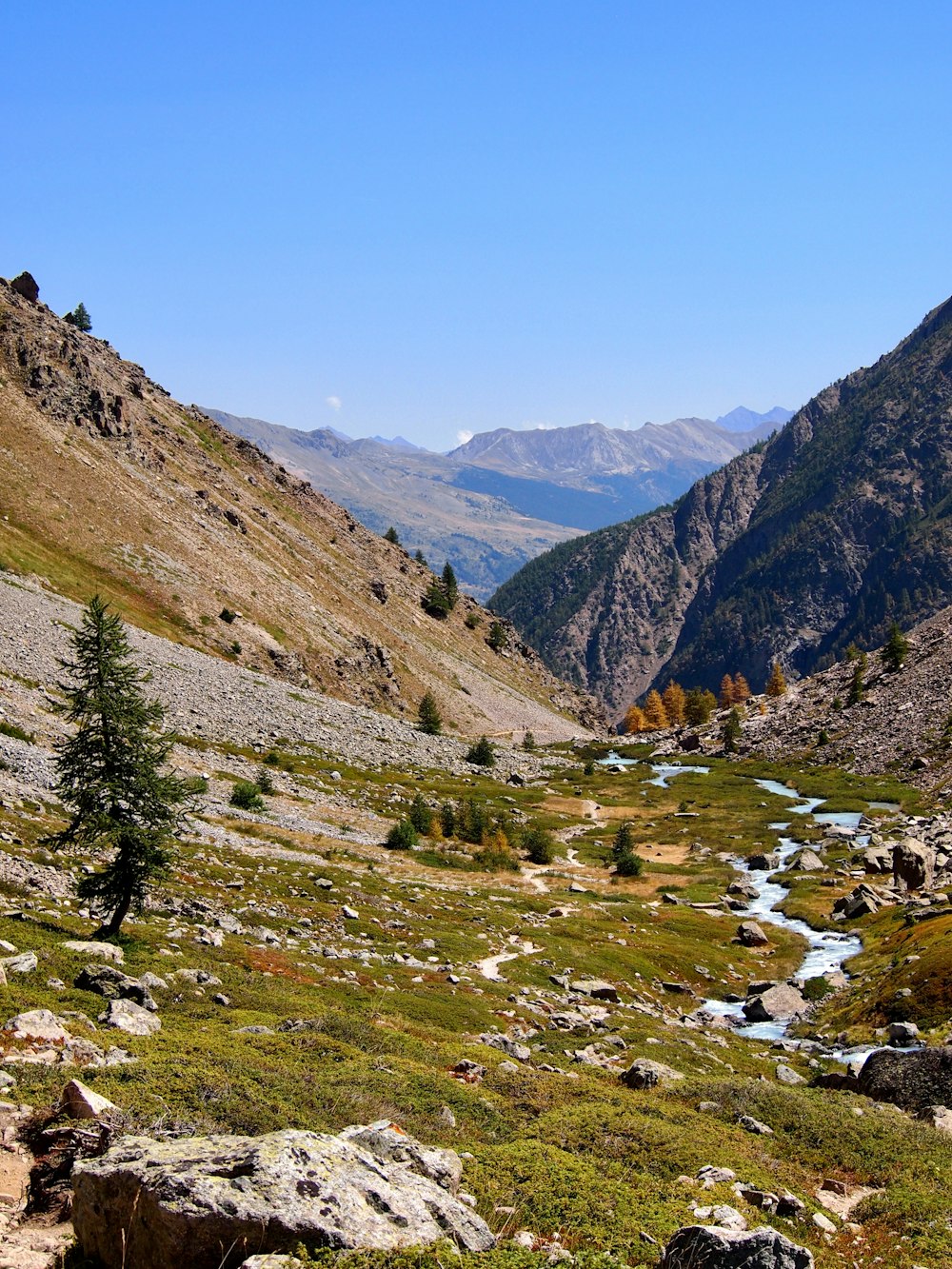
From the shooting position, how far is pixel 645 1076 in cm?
2709

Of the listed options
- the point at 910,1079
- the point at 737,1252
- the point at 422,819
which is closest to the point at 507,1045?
the point at 910,1079

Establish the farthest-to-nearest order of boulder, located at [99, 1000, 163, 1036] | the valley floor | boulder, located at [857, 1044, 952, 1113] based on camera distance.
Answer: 1. boulder, located at [857, 1044, 952, 1113]
2. boulder, located at [99, 1000, 163, 1036]
3. the valley floor

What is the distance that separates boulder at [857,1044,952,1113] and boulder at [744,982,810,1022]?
17.2 metres

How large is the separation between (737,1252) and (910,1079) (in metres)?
19.2

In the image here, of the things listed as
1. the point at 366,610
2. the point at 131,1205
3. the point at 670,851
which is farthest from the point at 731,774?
the point at 131,1205

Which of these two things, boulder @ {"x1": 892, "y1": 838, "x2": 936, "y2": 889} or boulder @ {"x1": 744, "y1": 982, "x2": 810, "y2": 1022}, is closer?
boulder @ {"x1": 744, "y1": 982, "x2": 810, "y2": 1022}

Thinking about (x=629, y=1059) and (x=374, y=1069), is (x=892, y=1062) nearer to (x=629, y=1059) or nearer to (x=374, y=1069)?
(x=629, y=1059)

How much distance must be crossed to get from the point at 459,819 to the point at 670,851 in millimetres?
29761

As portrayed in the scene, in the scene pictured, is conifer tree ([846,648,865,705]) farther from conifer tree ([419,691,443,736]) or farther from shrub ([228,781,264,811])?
shrub ([228,781,264,811])

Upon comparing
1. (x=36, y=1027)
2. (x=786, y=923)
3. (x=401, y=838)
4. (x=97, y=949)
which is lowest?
(x=786, y=923)

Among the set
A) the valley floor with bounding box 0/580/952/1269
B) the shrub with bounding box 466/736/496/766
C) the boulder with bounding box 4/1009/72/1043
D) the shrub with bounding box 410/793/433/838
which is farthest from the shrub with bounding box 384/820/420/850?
the shrub with bounding box 466/736/496/766

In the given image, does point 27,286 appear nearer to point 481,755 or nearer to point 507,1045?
point 481,755

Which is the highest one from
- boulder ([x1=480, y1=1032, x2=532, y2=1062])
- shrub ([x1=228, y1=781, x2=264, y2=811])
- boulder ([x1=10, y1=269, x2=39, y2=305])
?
boulder ([x1=10, y1=269, x2=39, y2=305])

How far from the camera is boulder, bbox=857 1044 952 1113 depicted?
1082 inches
